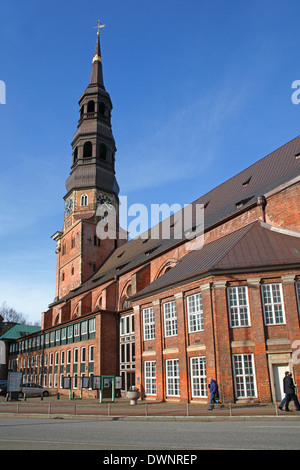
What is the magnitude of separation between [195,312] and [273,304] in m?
4.19

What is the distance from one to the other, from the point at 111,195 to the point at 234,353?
126 ft

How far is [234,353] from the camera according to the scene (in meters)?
19.3

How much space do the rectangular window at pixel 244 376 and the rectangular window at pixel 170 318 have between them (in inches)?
193

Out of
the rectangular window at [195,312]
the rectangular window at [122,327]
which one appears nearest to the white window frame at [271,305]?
the rectangular window at [195,312]

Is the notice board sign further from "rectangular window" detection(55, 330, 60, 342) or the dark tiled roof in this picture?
"rectangular window" detection(55, 330, 60, 342)

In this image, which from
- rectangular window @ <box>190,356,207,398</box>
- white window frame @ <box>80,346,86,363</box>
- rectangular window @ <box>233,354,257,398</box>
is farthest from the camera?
white window frame @ <box>80,346,86,363</box>

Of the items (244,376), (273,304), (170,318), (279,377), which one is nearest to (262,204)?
(273,304)

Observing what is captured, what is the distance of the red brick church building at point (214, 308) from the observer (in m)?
19.2

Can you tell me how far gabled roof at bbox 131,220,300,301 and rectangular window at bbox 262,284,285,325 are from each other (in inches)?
41.7

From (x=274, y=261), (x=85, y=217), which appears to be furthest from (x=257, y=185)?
(x=85, y=217)

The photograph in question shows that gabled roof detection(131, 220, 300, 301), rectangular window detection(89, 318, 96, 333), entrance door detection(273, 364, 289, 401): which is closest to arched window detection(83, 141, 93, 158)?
rectangular window detection(89, 318, 96, 333)

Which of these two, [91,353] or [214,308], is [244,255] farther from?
[91,353]

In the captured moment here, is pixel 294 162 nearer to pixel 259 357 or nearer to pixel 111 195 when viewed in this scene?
pixel 259 357

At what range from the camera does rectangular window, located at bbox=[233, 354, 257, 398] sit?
1861cm
